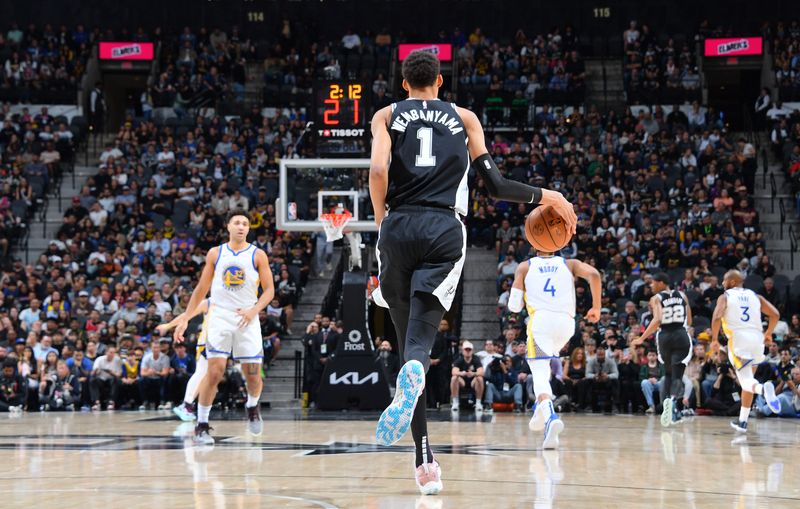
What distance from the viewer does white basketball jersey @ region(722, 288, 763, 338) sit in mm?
12039

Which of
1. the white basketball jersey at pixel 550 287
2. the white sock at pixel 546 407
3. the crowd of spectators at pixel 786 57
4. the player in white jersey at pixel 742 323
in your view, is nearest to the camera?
the white sock at pixel 546 407

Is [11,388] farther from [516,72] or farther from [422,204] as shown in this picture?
[516,72]

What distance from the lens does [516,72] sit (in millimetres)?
27828

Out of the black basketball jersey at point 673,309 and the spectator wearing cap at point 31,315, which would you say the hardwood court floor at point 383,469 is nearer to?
the black basketball jersey at point 673,309

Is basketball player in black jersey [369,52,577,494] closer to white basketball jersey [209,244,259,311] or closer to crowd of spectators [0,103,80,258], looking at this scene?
white basketball jersey [209,244,259,311]

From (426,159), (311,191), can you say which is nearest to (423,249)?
(426,159)

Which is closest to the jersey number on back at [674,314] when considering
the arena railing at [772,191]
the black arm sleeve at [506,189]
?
the black arm sleeve at [506,189]

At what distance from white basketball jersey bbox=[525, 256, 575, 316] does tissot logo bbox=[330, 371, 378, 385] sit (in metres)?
6.15

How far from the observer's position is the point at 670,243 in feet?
65.4

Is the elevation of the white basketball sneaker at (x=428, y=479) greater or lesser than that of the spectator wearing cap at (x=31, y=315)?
lesser

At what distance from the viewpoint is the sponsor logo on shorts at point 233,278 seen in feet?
30.7

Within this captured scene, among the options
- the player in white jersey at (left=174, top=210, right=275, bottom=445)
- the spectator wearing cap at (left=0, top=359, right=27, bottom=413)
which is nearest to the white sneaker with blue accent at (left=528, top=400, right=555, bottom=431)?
the player in white jersey at (left=174, top=210, right=275, bottom=445)

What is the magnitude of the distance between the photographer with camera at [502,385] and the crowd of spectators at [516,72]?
1046cm

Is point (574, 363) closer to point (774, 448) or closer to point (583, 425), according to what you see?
point (583, 425)
